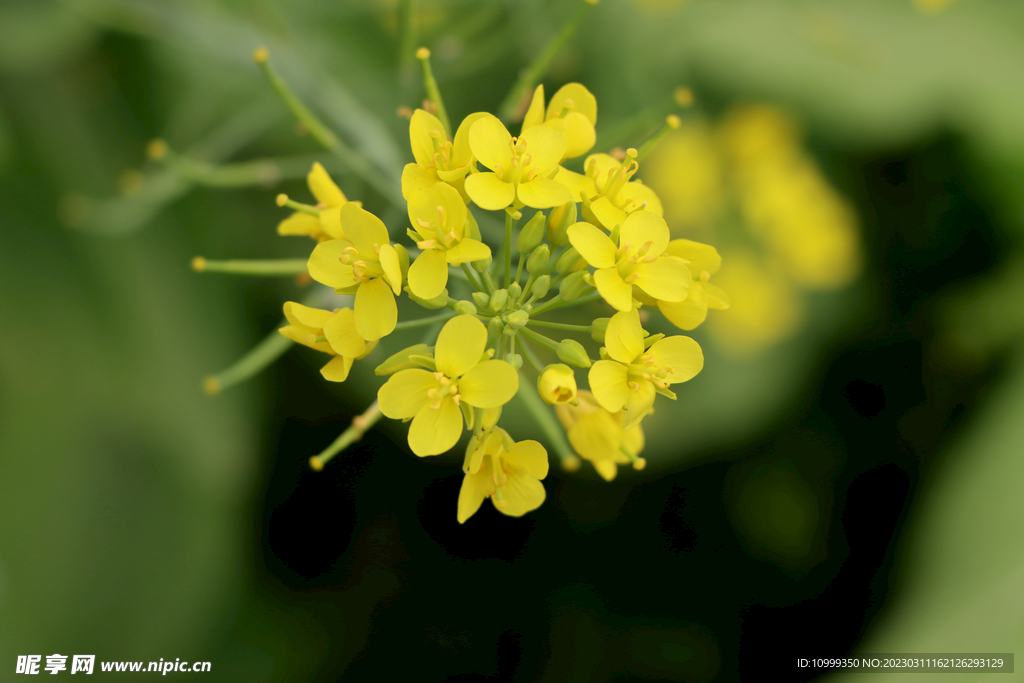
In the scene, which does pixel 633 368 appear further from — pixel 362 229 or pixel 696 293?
pixel 362 229

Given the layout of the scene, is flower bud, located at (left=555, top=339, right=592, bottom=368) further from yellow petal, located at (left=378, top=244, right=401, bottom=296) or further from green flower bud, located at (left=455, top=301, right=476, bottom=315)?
yellow petal, located at (left=378, top=244, right=401, bottom=296)

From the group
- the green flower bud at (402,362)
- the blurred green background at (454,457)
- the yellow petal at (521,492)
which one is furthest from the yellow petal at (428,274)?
the blurred green background at (454,457)

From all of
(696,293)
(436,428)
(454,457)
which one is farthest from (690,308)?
(454,457)

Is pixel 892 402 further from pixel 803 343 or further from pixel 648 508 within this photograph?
pixel 648 508

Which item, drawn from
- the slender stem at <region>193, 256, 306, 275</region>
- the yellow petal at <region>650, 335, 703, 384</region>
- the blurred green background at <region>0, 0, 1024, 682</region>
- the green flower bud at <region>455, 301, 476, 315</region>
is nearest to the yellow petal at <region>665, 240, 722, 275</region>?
the yellow petal at <region>650, 335, 703, 384</region>

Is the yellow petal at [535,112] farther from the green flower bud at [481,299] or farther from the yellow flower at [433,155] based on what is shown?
the green flower bud at [481,299]

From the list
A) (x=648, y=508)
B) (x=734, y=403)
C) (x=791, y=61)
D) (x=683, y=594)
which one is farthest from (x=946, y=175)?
(x=683, y=594)
